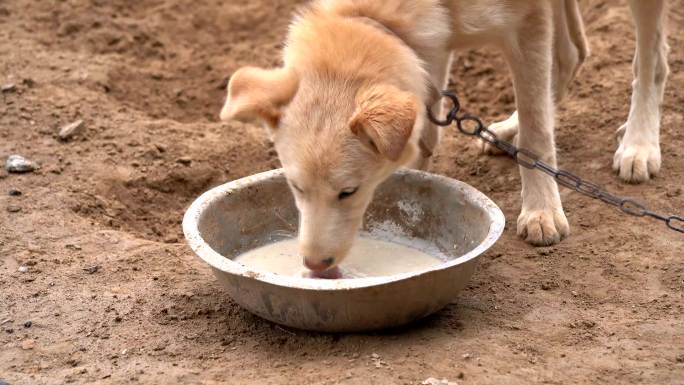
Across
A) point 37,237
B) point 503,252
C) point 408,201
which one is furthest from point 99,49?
point 503,252

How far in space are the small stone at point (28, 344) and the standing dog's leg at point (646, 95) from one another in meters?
3.18

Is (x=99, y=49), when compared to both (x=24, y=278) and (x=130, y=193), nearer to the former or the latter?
(x=130, y=193)

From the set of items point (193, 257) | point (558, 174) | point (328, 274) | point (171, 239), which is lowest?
point (171, 239)

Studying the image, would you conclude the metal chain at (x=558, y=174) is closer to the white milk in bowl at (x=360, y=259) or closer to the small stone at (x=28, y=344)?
the white milk in bowl at (x=360, y=259)

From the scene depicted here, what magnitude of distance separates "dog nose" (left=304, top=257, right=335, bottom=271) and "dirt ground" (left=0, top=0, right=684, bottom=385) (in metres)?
0.30

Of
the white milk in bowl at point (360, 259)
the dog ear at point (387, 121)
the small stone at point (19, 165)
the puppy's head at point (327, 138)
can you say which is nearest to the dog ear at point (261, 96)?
the puppy's head at point (327, 138)

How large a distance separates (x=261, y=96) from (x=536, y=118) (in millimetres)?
1571

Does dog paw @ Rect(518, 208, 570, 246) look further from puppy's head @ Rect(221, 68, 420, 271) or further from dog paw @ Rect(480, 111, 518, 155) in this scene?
puppy's head @ Rect(221, 68, 420, 271)

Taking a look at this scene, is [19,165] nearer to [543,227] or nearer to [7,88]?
[7,88]

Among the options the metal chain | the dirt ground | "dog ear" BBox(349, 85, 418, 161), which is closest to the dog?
"dog ear" BBox(349, 85, 418, 161)

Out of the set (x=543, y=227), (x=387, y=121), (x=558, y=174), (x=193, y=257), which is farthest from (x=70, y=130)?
(x=558, y=174)

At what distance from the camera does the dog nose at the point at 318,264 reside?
12.3ft

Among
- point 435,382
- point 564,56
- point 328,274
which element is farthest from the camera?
point 564,56

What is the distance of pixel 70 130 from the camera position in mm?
5477
